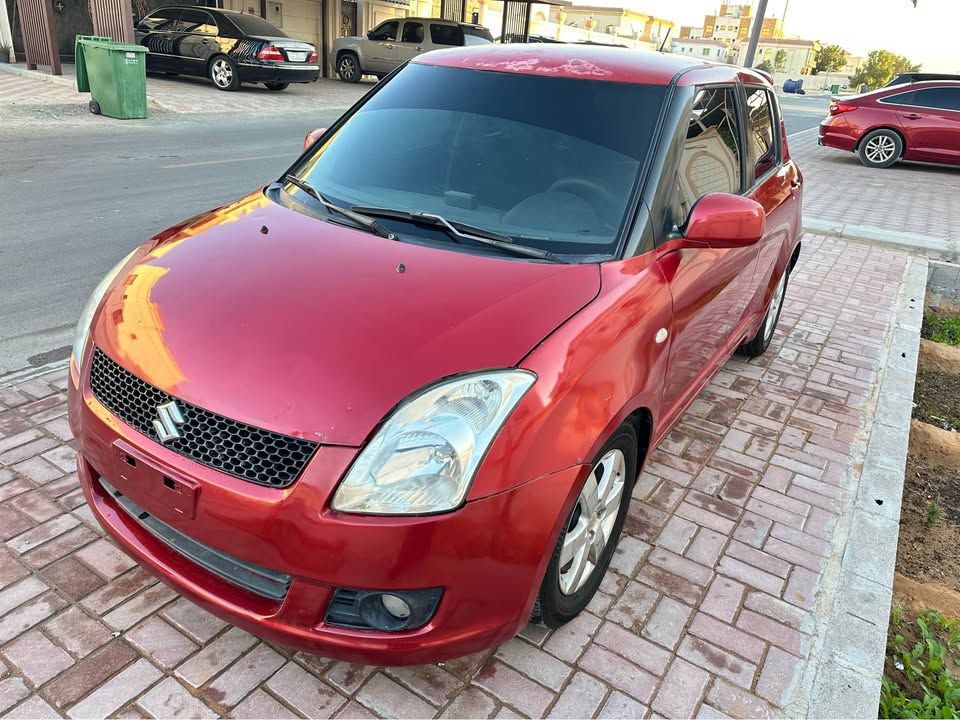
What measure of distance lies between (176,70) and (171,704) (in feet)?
59.3

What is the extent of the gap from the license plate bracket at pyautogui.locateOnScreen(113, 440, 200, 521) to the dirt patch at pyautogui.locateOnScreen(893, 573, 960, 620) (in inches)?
111

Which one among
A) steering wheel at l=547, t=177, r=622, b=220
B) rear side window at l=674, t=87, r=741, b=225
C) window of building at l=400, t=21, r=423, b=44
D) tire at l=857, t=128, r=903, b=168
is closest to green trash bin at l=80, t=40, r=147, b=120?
window of building at l=400, t=21, r=423, b=44

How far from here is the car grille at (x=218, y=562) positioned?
196 cm

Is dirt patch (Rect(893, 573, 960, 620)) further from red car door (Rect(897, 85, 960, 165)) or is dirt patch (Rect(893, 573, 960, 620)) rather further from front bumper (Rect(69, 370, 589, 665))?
red car door (Rect(897, 85, 960, 165))

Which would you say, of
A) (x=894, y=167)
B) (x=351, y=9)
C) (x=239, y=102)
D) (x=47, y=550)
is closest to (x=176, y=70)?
(x=239, y=102)

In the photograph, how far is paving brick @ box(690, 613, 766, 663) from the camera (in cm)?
252

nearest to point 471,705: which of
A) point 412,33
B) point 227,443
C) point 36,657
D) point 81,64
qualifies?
point 227,443

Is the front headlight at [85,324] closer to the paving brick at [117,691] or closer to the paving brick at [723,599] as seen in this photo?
the paving brick at [117,691]

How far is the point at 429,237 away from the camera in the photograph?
2584mm

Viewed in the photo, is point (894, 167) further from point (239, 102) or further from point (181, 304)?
point (181, 304)

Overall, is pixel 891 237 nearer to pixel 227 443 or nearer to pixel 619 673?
pixel 619 673

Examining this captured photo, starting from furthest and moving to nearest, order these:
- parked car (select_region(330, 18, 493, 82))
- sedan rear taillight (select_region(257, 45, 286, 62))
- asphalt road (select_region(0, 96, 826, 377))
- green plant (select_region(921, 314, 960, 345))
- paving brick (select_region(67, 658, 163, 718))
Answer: parked car (select_region(330, 18, 493, 82)) → sedan rear taillight (select_region(257, 45, 286, 62)) → green plant (select_region(921, 314, 960, 345)) → asphalt road (select_region(0, 96, 826, 377)) → paving brick (select_region(67, 658, 163, 718))

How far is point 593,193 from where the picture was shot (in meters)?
2.75

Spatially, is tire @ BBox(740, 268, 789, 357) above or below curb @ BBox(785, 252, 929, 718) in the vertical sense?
above
